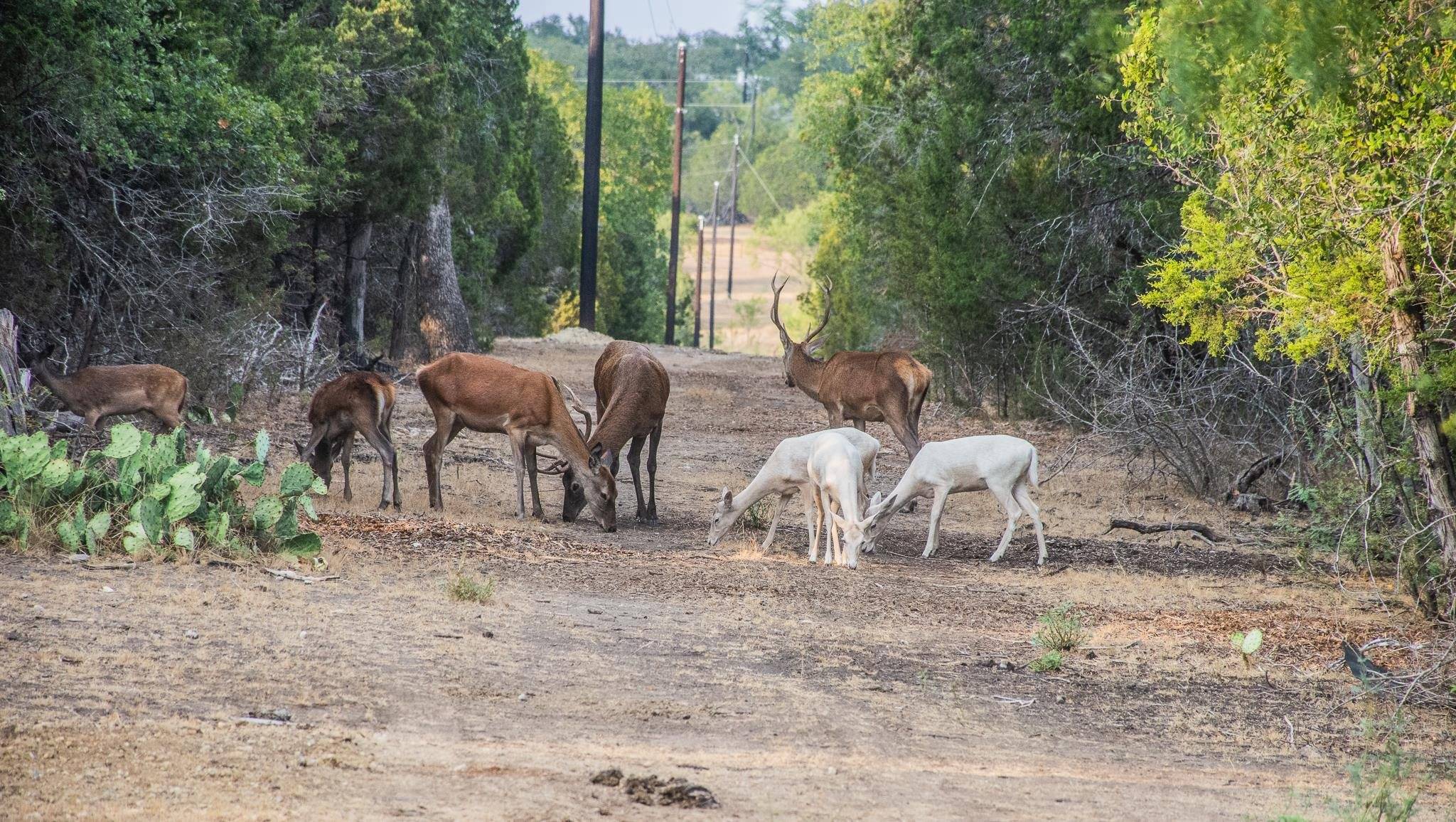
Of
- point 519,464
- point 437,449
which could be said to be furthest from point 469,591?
point 437,449

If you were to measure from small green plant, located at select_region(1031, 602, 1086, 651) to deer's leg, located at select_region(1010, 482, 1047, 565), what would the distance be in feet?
9.17

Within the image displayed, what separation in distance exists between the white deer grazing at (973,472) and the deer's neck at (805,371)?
506cm

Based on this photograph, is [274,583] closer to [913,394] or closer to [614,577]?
[614,577]

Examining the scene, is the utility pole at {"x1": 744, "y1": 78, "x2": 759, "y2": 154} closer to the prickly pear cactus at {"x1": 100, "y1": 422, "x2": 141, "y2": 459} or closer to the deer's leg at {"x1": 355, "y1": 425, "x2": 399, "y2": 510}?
the deer's leg at {"x1": 355, "y1": 425, "x2": 399, "y2": 510}

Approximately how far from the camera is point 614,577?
34.5 ft

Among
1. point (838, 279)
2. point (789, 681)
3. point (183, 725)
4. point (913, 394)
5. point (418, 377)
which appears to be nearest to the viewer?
point (183, 725)

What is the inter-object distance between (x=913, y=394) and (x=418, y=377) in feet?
17.2

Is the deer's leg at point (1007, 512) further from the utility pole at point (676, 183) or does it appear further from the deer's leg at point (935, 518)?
the utility pole at point (676, 183)

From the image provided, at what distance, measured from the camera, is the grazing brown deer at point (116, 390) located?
13.2 meters

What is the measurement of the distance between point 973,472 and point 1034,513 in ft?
1.92

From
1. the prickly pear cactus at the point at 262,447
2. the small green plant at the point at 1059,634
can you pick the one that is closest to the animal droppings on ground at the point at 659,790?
the small green plant at the point at 1059,634

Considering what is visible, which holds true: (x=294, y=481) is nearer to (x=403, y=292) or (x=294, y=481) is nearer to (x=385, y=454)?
(x=385, y=454)

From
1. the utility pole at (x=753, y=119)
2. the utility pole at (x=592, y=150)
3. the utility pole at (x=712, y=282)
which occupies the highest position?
the utility pole at (x=753, y=119)

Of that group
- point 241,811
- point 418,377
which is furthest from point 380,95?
point 241,811
